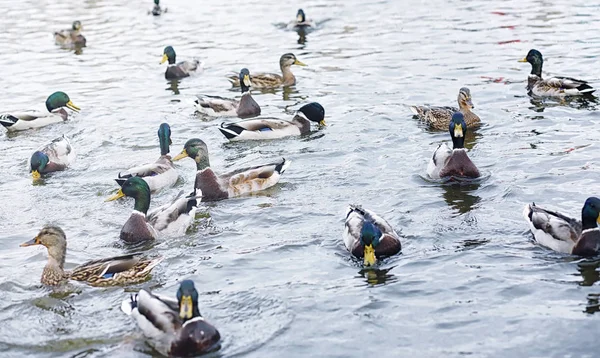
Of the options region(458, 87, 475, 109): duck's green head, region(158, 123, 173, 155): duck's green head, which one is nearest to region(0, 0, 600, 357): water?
region(458, 87, 475, 109): duck's green head

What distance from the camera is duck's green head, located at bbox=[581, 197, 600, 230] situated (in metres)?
9.47

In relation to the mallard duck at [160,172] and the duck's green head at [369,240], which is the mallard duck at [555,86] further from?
the duck's green head at [369,240]

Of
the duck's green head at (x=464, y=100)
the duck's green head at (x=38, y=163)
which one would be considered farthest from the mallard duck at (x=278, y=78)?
the duck's green head at (x=38, y=163)

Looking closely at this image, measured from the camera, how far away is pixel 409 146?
14.4 metres

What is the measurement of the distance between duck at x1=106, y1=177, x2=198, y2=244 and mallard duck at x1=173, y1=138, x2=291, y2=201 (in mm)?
1066

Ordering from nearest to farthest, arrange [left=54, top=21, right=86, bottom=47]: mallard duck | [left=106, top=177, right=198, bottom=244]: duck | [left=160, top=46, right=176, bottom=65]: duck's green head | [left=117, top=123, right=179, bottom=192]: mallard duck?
[left=106, top=177, right=198, bottom=244]: duck → [left=117, top=123, right=179, bottom=192]: mallard duck → [left=160, top=46, right=176, bottom=65]: duck's green head → [left=54, top=21, right=86, bottom=47]: mallard duck

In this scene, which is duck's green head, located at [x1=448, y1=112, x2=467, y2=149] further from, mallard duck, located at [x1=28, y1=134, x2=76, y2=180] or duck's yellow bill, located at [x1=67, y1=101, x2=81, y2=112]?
duck's yellow bill, located at [x1=67, y1=101, x2=81, y2=112]

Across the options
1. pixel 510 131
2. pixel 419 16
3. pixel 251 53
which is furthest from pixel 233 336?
pixel 419 16

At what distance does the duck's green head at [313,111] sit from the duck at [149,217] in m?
4.51

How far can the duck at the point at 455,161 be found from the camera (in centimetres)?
1225

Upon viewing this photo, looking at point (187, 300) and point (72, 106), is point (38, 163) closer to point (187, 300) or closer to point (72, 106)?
point (72, 106)

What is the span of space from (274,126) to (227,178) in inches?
110

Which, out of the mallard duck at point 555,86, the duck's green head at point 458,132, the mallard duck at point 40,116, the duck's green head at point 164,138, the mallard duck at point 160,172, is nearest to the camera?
the duck's green head at point 458,132

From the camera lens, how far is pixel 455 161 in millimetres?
12281
